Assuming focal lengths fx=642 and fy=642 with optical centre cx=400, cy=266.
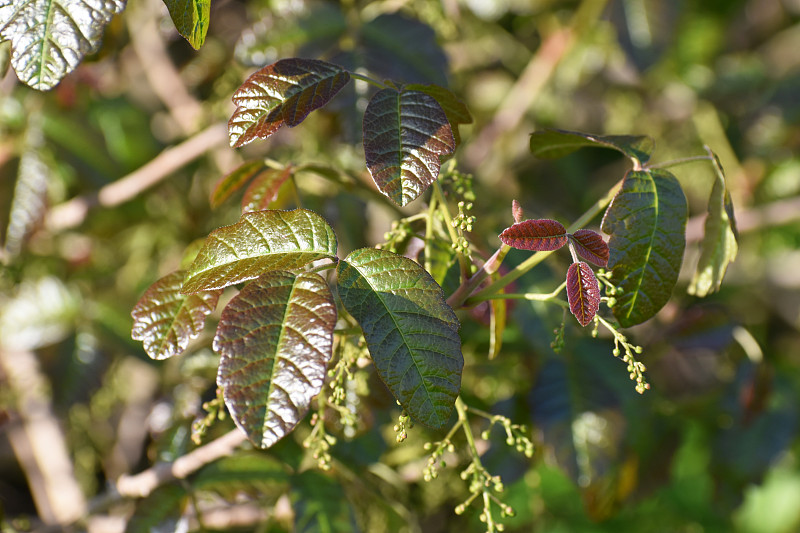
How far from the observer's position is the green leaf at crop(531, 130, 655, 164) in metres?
0.76

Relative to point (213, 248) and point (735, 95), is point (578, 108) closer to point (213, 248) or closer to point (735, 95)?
point (735, 95)

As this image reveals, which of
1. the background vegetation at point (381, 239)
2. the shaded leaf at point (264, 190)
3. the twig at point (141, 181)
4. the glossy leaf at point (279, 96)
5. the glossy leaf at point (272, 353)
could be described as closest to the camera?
the glossy leaf at point (272, 353)

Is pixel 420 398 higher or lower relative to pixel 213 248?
lower

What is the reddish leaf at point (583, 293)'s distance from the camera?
63 cm

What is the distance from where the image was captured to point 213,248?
2.19 feet

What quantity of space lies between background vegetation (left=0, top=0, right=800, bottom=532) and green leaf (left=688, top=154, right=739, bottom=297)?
31 cm

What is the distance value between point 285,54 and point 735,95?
4.57 ft

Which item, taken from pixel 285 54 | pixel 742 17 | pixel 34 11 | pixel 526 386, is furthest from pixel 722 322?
pixel 742 17

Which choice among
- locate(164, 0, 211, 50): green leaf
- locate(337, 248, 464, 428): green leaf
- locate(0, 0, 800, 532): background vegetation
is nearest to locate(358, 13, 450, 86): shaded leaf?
locate(0, 0, 800, 532): background vegetation

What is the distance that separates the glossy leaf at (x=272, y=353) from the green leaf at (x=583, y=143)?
37 centimetres

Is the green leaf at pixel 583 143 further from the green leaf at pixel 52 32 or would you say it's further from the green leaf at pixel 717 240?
the green leaf at pixel 52 32

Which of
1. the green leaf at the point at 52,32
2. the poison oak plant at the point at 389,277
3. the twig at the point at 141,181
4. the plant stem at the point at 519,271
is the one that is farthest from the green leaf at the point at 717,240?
the twig at the point at 141,181

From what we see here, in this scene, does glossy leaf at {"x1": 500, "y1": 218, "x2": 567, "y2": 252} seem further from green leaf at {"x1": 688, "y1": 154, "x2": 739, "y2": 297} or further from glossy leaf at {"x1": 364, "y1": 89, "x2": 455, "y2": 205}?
green leaf at {"x1": 688, "y1": 154, "x2": 739, "y2": 297}

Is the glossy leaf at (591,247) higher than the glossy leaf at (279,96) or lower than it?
lower
